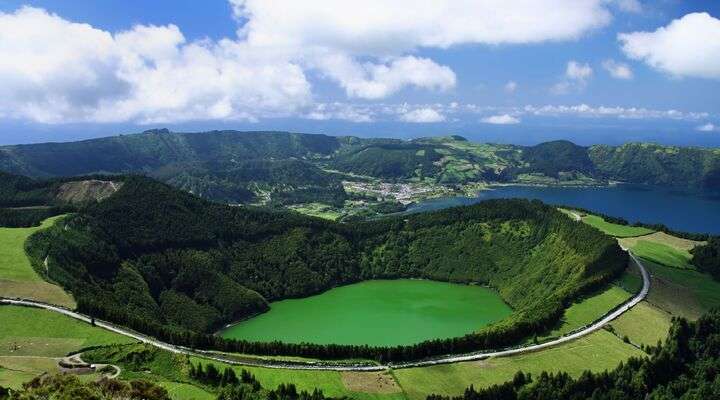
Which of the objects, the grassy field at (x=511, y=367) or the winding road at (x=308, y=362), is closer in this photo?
the grassy field at (x=511, y=367)

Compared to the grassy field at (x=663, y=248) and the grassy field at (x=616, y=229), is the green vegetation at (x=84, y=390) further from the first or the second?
the grassy field at (x=616, y=229)

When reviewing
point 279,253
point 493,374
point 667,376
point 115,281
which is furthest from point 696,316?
point 115,281

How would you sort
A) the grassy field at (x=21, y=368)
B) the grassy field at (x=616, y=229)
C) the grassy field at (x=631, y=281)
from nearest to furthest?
the grassy field at (x=21, y=368)
the grassy field at (x=631, y=281)
the grassy field at (x=616, y=229)

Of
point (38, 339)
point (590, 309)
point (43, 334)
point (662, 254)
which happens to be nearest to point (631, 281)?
point (590, 309)

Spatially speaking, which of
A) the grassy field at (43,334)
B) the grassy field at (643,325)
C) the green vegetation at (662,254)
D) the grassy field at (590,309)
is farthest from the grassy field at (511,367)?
the green vegetation at (662,254)

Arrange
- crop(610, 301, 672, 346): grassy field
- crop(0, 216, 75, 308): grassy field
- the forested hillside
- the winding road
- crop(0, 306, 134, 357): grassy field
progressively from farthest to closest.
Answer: the forested hillside < crop(0, 216, 75, 308): grassy field < crop(610, 301, 672, 346): grassy field < the winding road < crop(0, 306, 134, 357): grassy field

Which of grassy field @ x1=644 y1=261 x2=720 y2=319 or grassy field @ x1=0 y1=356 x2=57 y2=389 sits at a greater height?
grassy field @ x1=644 y1=261 x2=720 y2=319

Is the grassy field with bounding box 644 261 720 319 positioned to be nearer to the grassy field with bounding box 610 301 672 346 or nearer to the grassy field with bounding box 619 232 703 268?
the grassy field with bounding box 610 301 672 346

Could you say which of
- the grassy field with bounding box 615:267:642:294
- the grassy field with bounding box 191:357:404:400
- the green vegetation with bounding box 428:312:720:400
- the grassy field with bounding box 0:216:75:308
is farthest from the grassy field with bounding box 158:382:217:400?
the grassy field with bounding box 615:267:642:294
